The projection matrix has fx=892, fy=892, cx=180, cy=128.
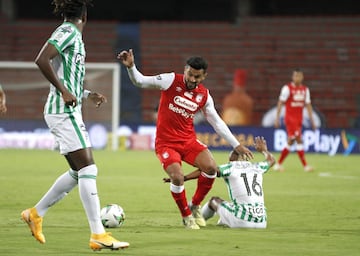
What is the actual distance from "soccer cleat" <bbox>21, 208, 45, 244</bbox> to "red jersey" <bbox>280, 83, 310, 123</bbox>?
40.0 ft

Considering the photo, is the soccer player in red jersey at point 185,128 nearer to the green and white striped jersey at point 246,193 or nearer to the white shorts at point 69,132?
the green and white striped jersey at point 246,193

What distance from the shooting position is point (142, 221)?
10023mm

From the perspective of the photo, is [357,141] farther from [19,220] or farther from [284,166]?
[19,220]

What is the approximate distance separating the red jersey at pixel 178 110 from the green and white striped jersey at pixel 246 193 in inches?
31.2

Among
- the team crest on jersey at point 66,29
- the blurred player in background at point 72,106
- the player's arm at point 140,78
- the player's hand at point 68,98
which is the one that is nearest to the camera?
the player's hand at point 68,98

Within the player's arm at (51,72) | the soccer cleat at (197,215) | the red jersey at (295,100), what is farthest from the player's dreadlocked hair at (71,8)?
the red jersey at (295,100)

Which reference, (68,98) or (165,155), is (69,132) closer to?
(68,98)

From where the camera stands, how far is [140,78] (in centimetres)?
918

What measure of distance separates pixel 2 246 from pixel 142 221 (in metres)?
2.56

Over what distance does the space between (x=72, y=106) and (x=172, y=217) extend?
3561 mm

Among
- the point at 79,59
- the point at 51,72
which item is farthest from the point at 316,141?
the point at 51,72

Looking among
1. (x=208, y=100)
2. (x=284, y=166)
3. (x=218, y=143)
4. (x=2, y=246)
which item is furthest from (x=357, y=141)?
(x=2, y=246)

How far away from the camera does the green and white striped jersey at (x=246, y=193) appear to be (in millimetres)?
9273

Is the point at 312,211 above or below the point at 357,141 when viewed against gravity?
above
